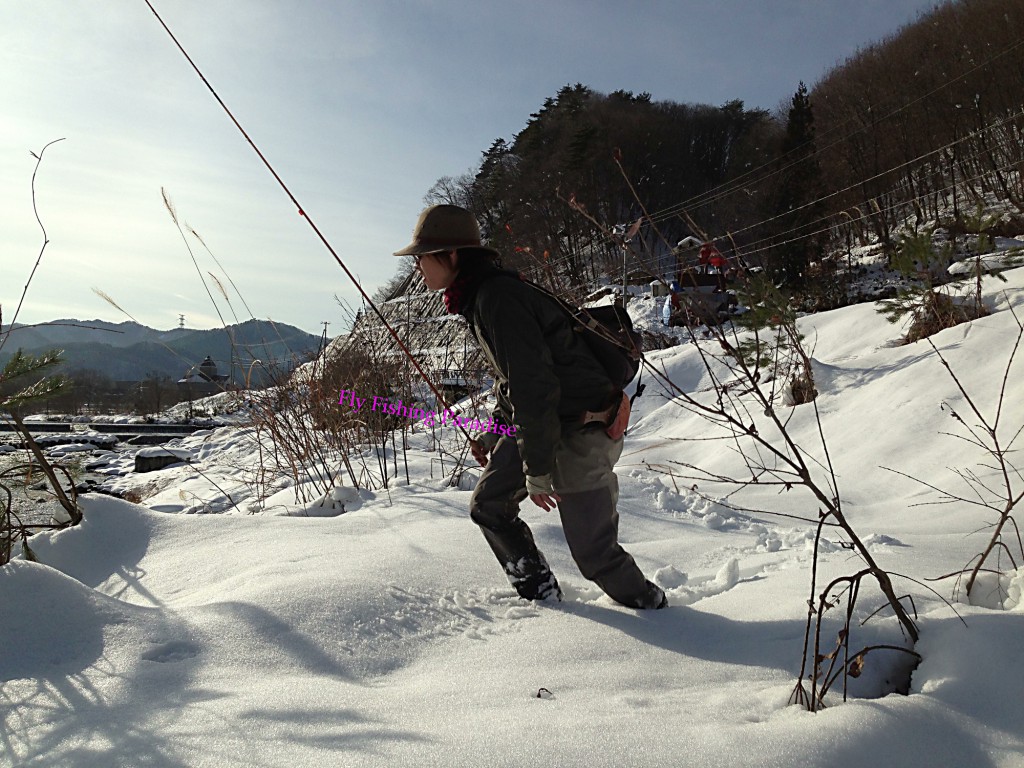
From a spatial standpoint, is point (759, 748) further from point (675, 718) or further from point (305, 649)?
point (305, 649)

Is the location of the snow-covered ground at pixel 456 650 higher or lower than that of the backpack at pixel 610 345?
lower

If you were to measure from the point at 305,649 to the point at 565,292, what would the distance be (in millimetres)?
1777

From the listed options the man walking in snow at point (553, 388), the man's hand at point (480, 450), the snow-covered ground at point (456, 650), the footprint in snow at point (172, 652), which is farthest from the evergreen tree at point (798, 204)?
the footprint in snow at point (172, 652)

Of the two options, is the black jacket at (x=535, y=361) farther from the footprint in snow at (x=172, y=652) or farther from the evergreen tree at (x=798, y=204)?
the evergreen tree at (x=798, y=204)

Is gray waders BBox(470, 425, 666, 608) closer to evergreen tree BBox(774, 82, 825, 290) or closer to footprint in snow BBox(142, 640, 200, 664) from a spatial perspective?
footprint in snow BBox(142, 640, 200, 664)

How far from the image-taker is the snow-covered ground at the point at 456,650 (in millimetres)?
1077

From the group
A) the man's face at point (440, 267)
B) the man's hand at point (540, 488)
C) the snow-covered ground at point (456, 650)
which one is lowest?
the snow-covered ground at point (456, 650)

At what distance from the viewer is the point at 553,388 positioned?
6.01 ft

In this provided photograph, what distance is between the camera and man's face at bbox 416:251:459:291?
1987 millimetres

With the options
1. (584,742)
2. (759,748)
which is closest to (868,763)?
(759,748)

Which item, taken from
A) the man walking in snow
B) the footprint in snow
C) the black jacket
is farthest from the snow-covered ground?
the black jacket

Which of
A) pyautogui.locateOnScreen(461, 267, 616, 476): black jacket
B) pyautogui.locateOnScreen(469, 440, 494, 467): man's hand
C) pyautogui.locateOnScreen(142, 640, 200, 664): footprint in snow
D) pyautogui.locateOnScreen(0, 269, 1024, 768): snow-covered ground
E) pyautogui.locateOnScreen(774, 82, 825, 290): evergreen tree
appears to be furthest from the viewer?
pyautogui.locateOnScreen(774, 82, 825, 290): evergreen tree

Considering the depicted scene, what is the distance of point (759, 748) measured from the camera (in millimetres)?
1062

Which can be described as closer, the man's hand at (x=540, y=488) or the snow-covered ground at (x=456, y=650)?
the snow-covered ground at (x=456, y=650)
